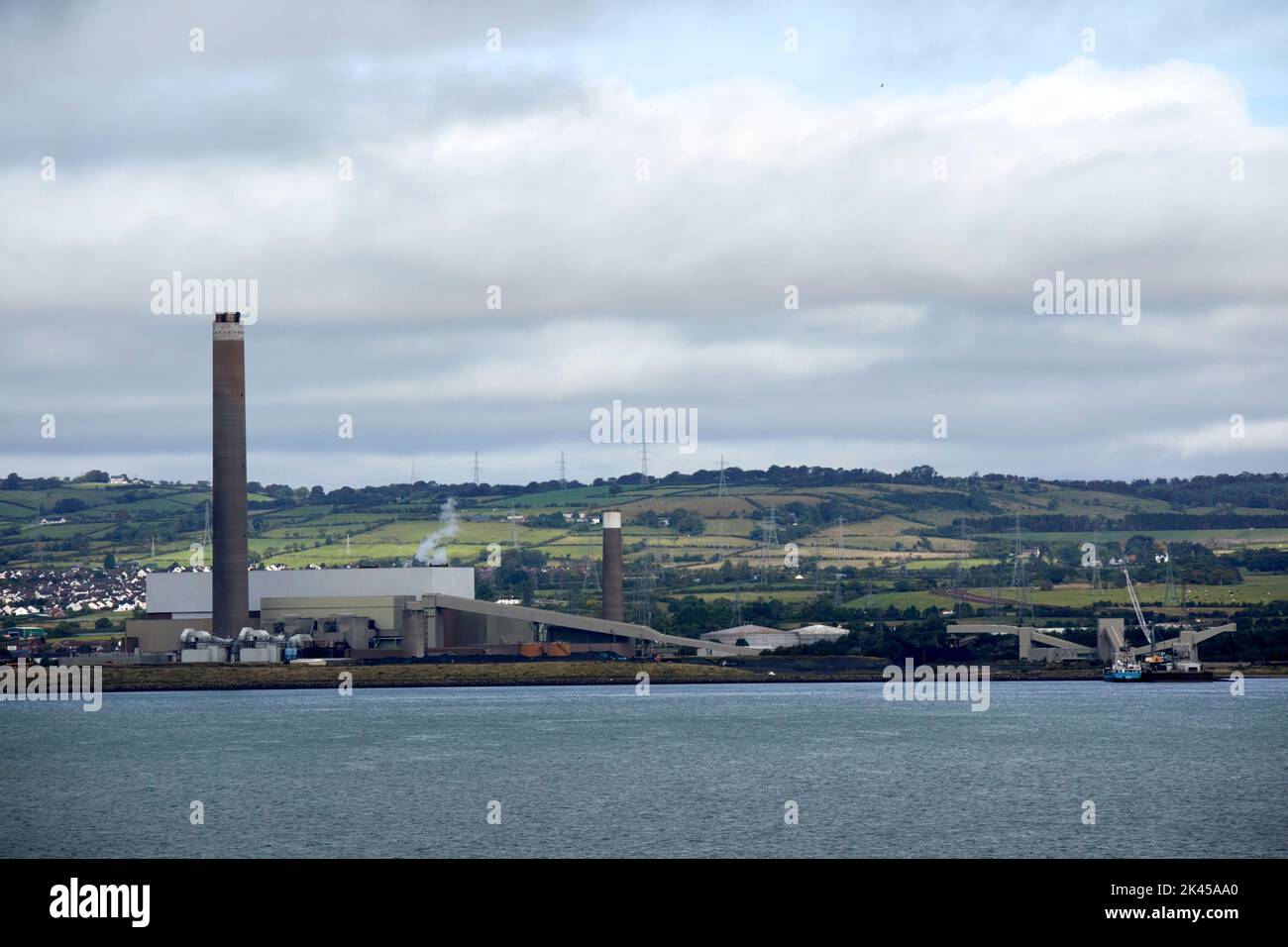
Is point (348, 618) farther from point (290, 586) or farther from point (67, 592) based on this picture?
point (67, 592)

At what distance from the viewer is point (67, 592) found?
18450 cm

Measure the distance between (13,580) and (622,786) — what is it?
154 metres

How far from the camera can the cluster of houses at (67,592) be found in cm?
17488

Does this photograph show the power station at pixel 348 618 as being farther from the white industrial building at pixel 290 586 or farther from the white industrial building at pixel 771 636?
the white industrial building at pixel 771 636

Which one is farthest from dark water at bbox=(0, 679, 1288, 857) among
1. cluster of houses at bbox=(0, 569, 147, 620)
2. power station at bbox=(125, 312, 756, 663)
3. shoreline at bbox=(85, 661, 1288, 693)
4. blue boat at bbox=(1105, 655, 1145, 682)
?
cluster of houses at bbox=(0, 569, 147, 620)

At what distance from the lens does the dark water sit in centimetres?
4322

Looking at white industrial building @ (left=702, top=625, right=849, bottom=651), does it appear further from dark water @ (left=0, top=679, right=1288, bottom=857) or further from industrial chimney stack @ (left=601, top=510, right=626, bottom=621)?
dark water @ (left=0, top=679, right=1288, bottom=857)

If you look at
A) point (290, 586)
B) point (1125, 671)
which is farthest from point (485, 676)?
point (1125, 671)

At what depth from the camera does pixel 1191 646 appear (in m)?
128

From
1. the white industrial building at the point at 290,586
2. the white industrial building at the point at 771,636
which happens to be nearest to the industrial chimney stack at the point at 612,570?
the white industrial building at the point at 771,636

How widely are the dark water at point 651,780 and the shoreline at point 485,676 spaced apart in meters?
14.5

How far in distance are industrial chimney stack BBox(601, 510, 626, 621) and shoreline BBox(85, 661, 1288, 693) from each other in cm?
461
